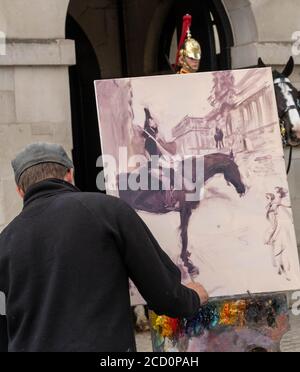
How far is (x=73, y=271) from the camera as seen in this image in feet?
8.77

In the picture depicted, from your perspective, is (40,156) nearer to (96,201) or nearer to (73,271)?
(96,201)

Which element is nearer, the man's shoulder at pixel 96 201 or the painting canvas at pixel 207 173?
the man's shoulder at pixel 96 201

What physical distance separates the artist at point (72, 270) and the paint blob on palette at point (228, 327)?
4.32 ft

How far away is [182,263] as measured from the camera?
405cm

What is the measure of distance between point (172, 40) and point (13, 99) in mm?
3498

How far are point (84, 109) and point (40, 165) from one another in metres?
7.42

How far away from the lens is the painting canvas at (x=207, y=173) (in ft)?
13.4

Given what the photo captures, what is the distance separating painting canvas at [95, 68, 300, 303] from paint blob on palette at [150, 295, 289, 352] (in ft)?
0.64

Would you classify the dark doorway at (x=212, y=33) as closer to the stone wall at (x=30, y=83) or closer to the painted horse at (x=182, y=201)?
the stone wall at (x=30, y=83)

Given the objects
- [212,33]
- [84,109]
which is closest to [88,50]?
[84,109]

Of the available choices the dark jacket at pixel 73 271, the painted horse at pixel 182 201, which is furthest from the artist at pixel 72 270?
the painted horse at pixel 182 201

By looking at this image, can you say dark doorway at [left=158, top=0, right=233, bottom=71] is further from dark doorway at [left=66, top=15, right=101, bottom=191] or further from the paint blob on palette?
the paint blob on palette

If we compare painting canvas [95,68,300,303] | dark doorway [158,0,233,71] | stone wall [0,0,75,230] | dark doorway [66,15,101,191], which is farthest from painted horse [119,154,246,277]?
dark doorway [66,15,101,191]
